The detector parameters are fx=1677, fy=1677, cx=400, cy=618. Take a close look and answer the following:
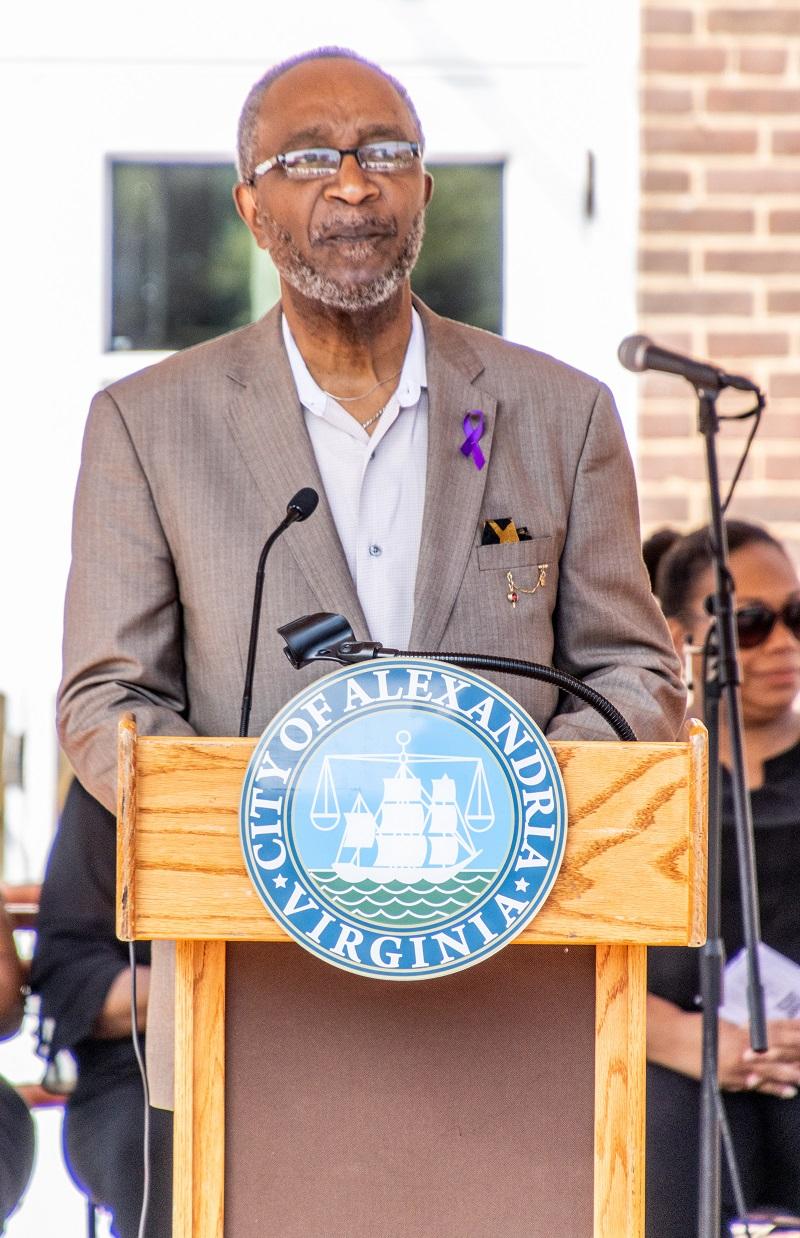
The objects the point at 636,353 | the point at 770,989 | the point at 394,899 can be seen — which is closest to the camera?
the point at 394,899

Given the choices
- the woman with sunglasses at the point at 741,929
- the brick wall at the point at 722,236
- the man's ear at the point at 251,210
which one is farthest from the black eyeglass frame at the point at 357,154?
the brick wall at the point at 722,236

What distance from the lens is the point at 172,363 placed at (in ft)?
7.01

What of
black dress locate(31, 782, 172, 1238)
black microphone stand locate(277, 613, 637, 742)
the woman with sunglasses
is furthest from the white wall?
black microphone stand locate(277, 613, 637, 742)

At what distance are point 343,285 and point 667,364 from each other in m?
0.78

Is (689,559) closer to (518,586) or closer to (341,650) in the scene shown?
(518,586)

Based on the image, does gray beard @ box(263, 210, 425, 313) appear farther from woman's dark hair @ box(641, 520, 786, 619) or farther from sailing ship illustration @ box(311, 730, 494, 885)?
woman's dark hair @ box(641, 520, 786, 619)

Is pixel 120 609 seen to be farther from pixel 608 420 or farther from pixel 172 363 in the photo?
pixel 608 420

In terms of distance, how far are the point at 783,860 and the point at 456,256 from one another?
168 cm

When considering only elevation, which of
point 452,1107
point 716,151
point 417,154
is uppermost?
point 716,151

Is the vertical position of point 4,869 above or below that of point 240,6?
below

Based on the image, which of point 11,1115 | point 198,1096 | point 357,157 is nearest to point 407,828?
point 198,1096

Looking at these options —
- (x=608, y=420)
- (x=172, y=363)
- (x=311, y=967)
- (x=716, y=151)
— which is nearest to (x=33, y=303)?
(x=716, y=151)

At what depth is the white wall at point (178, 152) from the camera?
13.0 feet

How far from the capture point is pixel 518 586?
1.99 m
